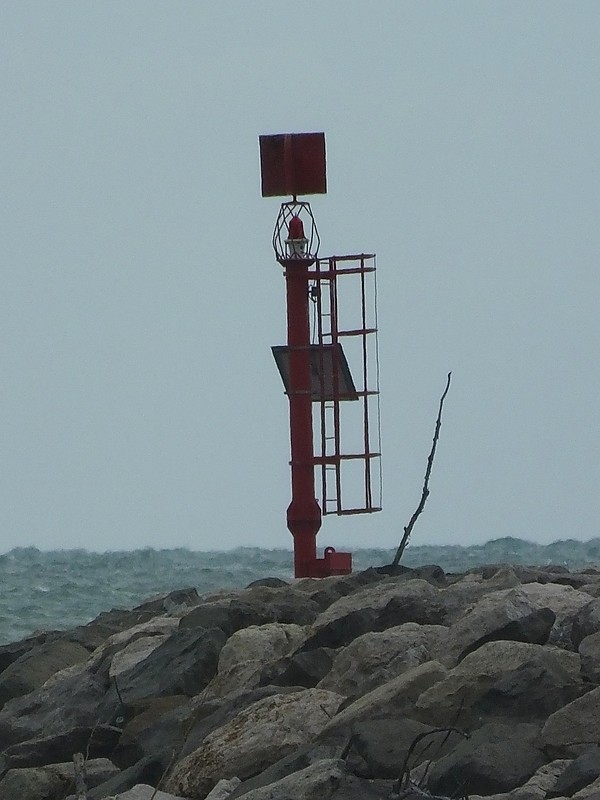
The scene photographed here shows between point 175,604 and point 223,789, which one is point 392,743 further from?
point 175,604

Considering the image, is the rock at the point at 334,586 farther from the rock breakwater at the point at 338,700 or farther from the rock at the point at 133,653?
the rock at the point at 133,653

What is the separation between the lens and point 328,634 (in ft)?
25.4

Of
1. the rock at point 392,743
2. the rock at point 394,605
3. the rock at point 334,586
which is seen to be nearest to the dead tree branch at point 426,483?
the rock at point 334,586

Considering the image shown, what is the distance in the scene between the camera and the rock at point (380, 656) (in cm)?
696

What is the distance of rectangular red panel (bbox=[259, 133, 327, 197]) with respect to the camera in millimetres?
12172

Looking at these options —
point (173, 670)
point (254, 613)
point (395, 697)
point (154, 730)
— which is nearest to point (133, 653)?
point (254, 613)

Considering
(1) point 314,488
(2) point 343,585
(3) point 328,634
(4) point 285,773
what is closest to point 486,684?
(4) point 285,773

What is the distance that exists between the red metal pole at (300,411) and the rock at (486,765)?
6.26m

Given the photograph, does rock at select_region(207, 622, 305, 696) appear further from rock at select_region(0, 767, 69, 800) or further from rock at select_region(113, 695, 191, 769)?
rock at select_region(0, 767, 69, 800)

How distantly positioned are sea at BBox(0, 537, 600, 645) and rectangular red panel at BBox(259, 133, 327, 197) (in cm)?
309

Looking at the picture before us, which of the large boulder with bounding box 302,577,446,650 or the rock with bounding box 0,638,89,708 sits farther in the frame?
the rock with bounding box 0,638,89,708

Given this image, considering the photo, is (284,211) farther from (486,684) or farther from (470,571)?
(486,684)

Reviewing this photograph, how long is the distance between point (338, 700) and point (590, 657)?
1070 millimetres

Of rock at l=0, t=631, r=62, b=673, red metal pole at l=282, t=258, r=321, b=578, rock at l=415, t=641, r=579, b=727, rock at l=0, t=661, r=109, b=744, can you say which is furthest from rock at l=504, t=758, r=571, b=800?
red metal pole at l=282, t=258, r=321, b=578
